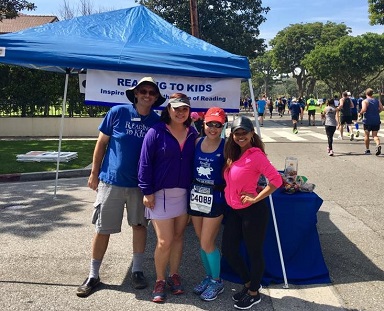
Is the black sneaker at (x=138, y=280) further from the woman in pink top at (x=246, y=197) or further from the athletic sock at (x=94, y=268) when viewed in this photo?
the woman in pink top at (x=246, y=197)

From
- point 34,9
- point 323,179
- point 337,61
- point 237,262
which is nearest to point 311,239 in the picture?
point 237,262

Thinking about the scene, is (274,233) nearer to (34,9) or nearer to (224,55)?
(224,55)

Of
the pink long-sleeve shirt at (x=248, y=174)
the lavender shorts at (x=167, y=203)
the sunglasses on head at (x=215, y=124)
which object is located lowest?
the lavender shorts at (x=167, y=203)

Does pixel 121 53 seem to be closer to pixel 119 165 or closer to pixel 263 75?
pixel 119 165

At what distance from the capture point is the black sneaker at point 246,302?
11.1 ft

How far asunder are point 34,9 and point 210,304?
15.6 metres

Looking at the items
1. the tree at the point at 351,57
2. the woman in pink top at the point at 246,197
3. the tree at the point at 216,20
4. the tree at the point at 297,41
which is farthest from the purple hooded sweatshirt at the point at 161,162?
the tree at the point at 297,41

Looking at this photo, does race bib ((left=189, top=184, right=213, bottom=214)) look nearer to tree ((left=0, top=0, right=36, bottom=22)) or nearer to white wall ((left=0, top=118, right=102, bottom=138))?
white wall ((left=0, top=118, right=102, bottom=138))

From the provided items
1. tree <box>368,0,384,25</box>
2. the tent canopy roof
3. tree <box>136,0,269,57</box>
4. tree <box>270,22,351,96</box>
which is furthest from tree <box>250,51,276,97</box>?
the tent canopy roof

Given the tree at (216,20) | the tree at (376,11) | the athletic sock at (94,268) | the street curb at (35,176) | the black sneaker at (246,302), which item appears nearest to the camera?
the black sneaker at (246,302)

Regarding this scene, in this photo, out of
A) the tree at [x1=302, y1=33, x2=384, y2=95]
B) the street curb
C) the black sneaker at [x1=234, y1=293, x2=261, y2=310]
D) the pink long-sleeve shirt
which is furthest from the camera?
the tree at [x1=302, y1=33, x2=384, y2=95]

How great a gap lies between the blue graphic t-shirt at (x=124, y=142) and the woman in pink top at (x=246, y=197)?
2.60ft

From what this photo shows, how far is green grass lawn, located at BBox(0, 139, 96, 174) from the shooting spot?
945 cm

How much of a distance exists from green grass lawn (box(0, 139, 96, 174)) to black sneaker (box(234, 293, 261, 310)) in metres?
7.02
